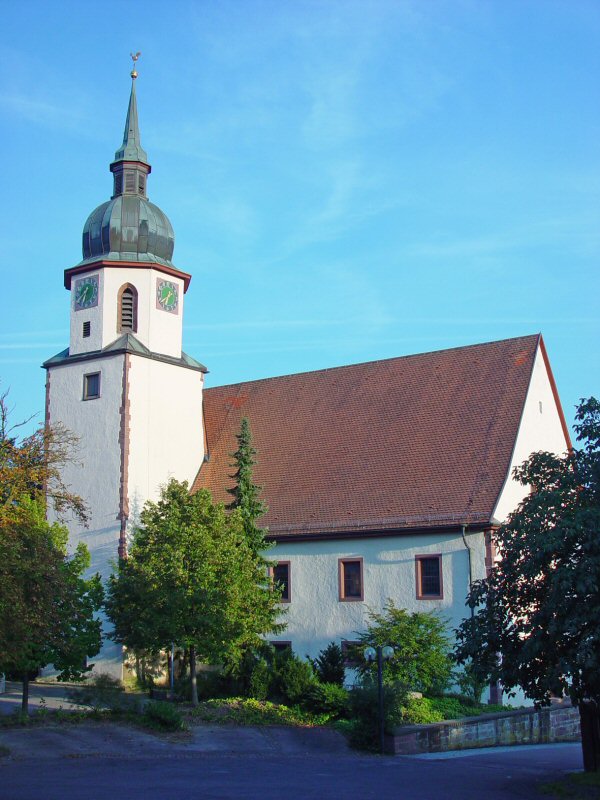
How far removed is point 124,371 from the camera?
31562 millimetres

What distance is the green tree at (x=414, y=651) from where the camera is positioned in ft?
78.0

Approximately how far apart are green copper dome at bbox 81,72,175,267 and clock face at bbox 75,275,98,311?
0.70m

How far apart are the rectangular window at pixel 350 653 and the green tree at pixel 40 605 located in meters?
6.57

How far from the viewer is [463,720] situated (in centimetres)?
2177

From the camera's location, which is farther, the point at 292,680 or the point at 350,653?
the point at 350,653

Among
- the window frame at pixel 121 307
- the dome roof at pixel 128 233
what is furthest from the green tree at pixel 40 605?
the dome roof at pixel 128 233

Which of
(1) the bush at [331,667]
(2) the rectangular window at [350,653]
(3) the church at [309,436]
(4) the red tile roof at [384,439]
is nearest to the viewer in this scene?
(2) the rectangular window at [350,653]

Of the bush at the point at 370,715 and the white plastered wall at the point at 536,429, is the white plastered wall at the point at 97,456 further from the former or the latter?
the white plastered wall at the point at 536,429

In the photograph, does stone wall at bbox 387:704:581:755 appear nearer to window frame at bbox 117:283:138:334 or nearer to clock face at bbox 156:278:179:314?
window frame at bbox 117:283:138:334

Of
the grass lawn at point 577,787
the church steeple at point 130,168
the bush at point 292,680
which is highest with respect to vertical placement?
the church steeple at point 130,168

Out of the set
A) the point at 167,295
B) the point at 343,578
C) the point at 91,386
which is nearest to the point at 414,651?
the point at 343,578

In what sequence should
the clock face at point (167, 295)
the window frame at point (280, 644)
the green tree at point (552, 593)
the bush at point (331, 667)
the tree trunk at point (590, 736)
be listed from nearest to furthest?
the green tree at point (552, 593) → the tree trunk at point (590, 736) → the bush at point (331, 667) → the window frame at point (280, 644) → the clock face at point (167, 295)

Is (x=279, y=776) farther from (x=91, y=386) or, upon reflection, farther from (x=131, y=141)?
(x=131, y=141)

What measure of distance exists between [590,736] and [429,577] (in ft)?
35.7
